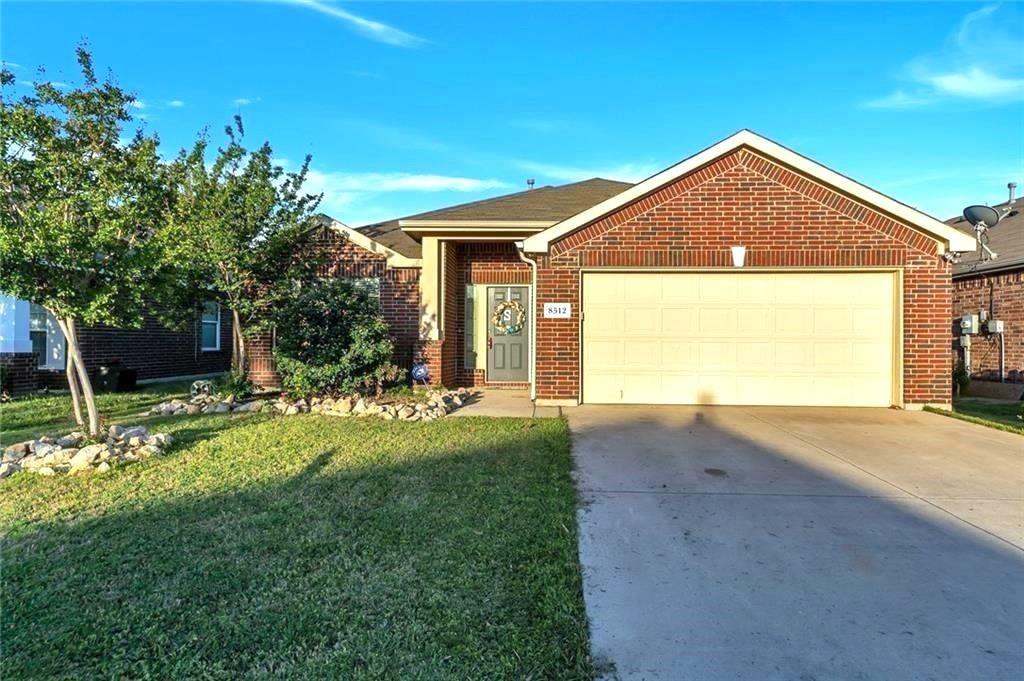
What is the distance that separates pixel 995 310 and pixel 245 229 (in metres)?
14.2

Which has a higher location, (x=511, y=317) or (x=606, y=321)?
(x=511, y=317)

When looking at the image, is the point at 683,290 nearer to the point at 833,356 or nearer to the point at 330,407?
the point at 833,356

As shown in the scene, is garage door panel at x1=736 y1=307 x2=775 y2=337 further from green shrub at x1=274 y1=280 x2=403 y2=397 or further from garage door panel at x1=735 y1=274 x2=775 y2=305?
green shrub at x1=274 y1=280 x2=403 y2=397

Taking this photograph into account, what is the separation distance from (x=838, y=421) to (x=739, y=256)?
2.76 meters

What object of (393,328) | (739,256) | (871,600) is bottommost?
(871,600)

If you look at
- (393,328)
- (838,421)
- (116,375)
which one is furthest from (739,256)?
(116,375)

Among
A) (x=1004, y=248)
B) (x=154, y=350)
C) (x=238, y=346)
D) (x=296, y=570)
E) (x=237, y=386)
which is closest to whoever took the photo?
(x=296, y=570)

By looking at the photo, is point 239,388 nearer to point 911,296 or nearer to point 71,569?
point 71,569

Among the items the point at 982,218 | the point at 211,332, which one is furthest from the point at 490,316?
the point at 982,218

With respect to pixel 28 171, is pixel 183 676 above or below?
below

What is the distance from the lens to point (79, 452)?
510 cm

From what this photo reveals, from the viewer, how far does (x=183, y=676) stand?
2.19m

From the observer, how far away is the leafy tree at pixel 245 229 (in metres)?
8.76

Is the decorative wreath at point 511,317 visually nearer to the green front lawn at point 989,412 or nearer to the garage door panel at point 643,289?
the garage door panel at point 643,289
